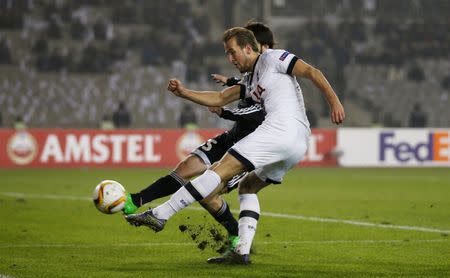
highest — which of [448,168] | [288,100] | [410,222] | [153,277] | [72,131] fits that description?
[288,100]

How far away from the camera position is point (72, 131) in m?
21.8

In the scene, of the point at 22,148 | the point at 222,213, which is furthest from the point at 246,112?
the point at 22,148

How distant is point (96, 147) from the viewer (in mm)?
22203

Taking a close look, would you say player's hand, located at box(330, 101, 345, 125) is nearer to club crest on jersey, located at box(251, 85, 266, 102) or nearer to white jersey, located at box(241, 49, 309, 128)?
white jersey, located at box(241, 49, 309, 128)

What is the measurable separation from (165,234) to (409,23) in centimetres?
2177

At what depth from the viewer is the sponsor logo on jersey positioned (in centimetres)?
2139

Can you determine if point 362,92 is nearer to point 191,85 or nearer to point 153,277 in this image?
point 191,85

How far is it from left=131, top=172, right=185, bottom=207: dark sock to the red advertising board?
1430cm

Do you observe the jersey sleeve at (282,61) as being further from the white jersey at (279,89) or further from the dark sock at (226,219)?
the dark sock at (226,219)

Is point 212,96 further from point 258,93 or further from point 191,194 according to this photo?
point 191,194

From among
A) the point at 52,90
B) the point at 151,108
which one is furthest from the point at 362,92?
the point at 52,90

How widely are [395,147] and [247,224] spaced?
17294 millimetres

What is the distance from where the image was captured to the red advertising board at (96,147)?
70.6ft

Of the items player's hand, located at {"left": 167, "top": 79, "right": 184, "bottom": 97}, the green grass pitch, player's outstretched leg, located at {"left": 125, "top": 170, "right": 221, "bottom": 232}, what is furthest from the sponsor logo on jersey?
player's outstretched leg, located at {"left": 125, "top": 170, "right": 221, "bottom": 232}
